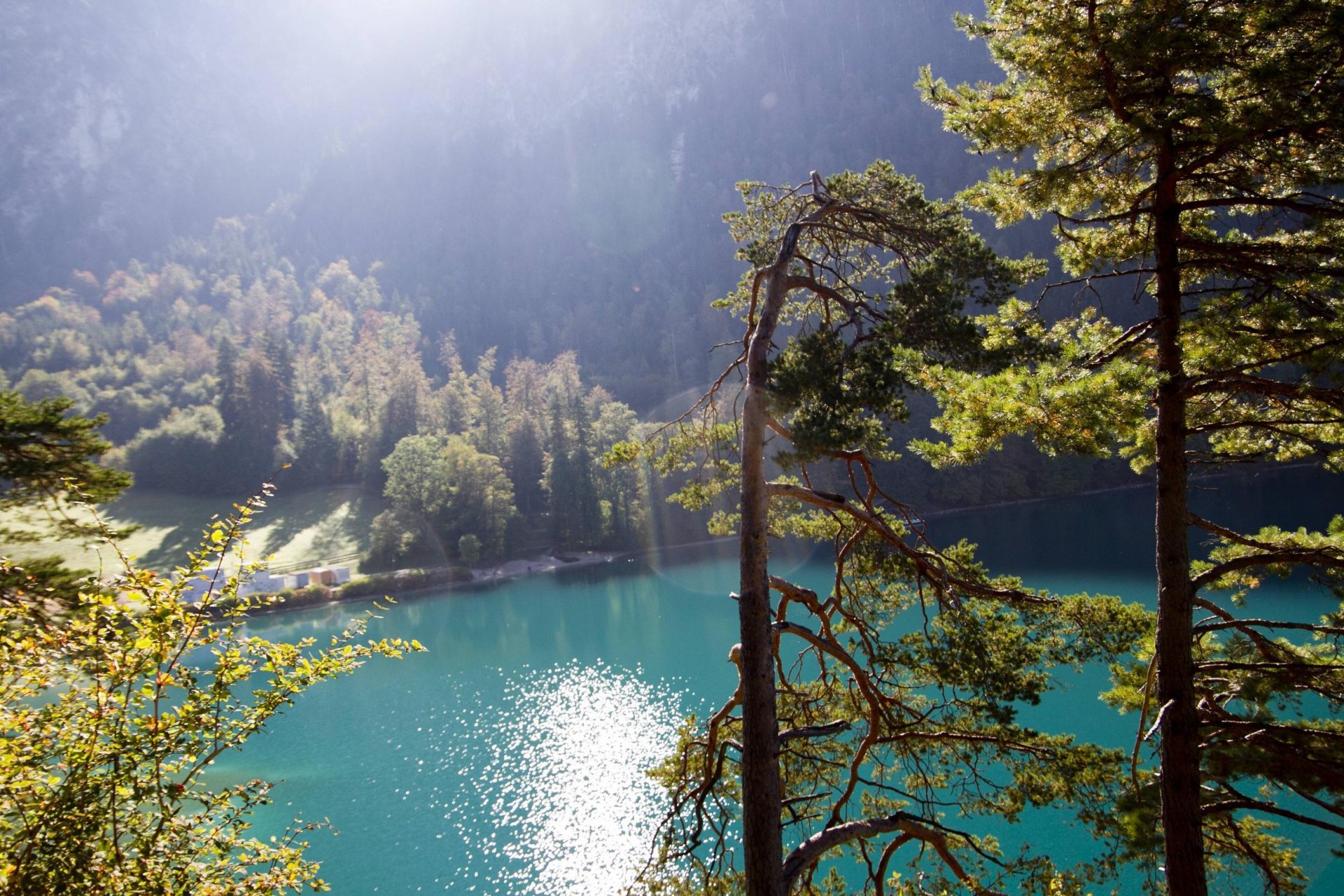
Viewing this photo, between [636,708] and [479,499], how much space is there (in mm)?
24244

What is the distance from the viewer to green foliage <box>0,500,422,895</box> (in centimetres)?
296

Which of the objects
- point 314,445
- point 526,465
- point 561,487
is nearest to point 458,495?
point 561,487

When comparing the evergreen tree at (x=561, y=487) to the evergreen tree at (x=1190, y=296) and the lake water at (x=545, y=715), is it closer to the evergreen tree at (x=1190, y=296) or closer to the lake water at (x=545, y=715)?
the lake water at (x=545, y=715)

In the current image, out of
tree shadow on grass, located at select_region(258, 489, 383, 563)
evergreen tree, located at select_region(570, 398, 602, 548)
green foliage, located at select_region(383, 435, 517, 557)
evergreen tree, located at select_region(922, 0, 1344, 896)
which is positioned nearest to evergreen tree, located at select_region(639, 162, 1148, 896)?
evergreen tree, located at select_region(922, 0, 1344, 896)

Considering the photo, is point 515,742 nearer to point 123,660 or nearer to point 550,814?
point 550,814

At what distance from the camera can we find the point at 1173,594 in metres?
4.46

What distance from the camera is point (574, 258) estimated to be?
380 ft

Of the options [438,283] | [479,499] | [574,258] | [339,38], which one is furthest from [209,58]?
[479,499]

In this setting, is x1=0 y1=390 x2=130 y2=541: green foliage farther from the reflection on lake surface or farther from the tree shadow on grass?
the tree shadow on grass

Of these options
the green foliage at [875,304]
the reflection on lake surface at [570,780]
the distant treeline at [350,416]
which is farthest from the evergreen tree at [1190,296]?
the distant treeline at [350,416]

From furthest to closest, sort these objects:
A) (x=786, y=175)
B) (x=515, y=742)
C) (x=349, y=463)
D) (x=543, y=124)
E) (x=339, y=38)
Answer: (x=339, y=38), (x=543, y=124), (x=786, y=175), (x=349, y=463), (x=515, y=742)

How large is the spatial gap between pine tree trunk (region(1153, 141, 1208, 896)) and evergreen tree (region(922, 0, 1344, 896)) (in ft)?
0.04

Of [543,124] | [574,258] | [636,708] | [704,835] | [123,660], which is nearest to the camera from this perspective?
[123,660]

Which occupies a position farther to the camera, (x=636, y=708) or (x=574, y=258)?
(x=574, y=258)
